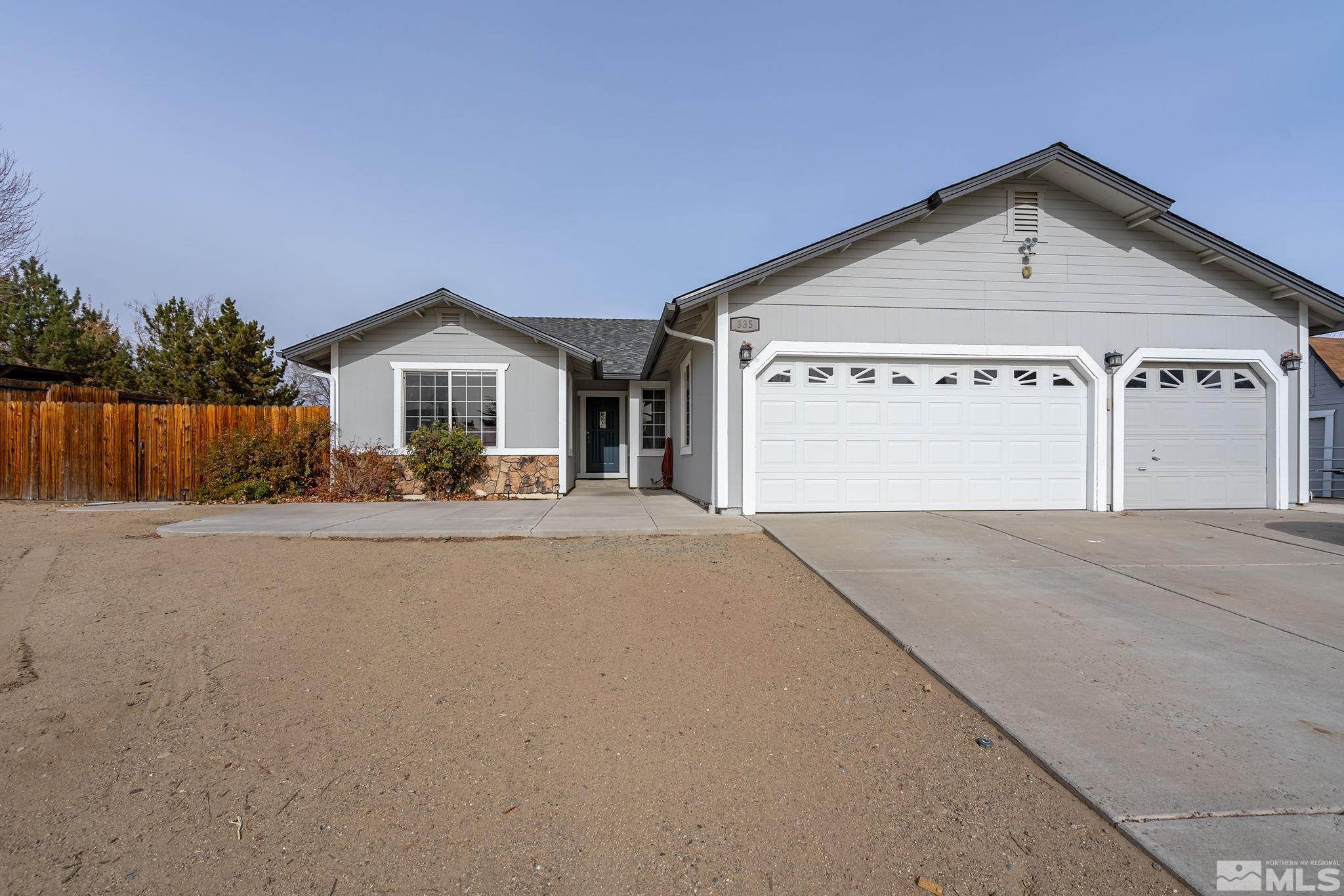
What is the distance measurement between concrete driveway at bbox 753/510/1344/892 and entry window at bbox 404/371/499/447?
6265mm

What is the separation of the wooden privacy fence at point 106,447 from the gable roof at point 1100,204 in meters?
8.96

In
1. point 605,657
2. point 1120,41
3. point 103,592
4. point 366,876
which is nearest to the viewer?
point 366,876

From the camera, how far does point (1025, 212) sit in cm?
900

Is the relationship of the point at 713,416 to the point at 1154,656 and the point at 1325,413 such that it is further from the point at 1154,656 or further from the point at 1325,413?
the point at 1325,413

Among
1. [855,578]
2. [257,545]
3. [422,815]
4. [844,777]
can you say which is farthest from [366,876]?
[257,545]

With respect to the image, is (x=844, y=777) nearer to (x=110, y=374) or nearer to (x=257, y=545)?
(x=257, y=545)

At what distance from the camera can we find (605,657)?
3676mm

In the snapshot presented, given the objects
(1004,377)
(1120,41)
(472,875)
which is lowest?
(472,875)

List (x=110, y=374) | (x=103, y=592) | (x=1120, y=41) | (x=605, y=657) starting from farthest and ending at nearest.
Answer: (x=110, y=374) < (x=1120, y=41) < (x=103, y=592) < (x=605, y=657)

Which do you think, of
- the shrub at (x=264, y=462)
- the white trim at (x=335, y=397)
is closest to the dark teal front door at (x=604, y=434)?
the white trim at (x=335, y=397)

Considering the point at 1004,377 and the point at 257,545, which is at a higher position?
the point at 1004,377

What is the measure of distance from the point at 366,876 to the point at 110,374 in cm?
2124

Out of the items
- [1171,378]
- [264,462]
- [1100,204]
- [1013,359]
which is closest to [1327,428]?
[1171,378]

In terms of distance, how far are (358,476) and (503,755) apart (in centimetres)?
948
